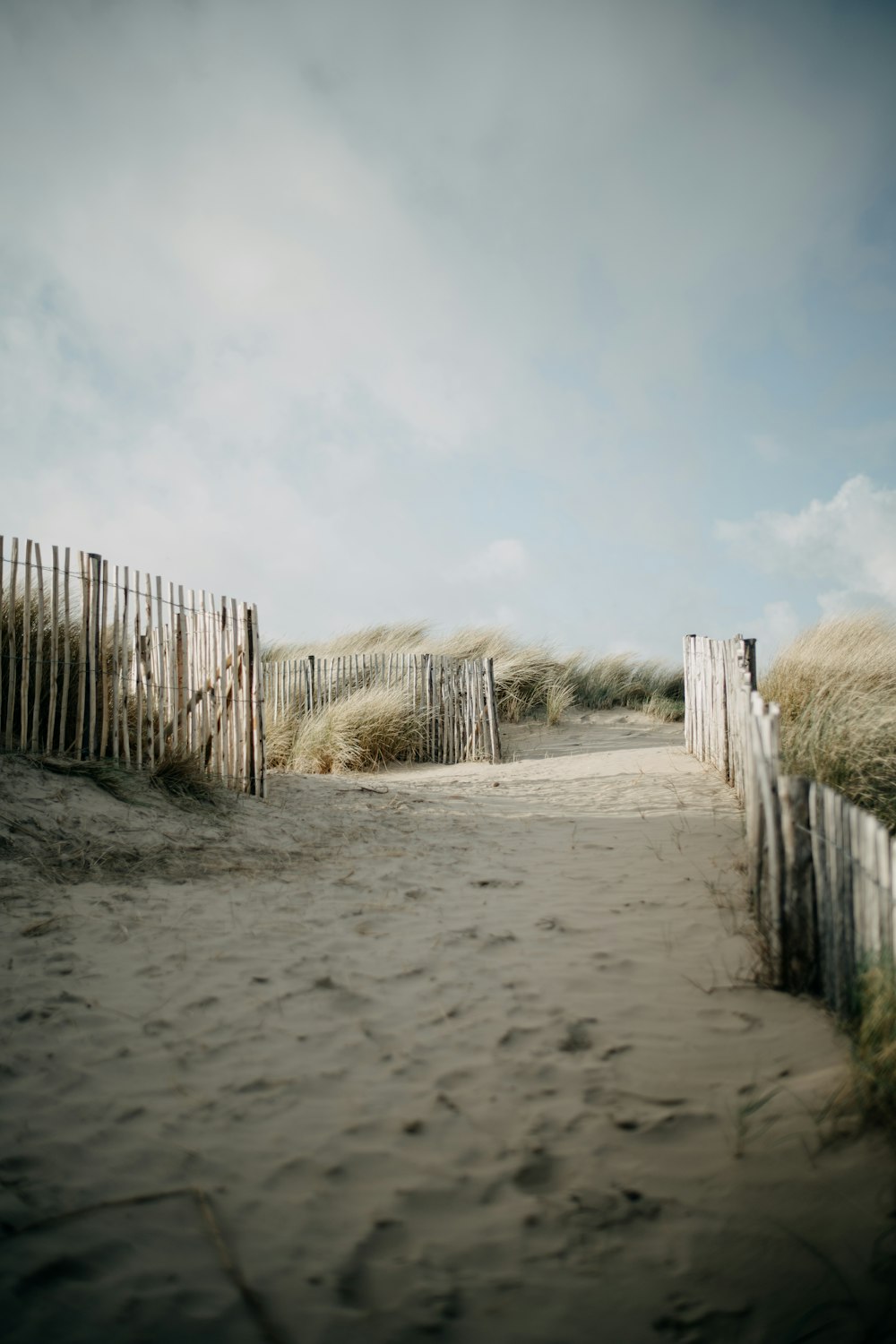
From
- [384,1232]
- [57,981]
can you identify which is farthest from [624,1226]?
[57,981]

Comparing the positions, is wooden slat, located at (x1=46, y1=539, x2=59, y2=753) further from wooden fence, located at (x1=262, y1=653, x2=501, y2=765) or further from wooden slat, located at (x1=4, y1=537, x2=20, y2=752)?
wooden fence, located at (x1=262, y1=653, x2=501, y2=765)

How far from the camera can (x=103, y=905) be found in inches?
150

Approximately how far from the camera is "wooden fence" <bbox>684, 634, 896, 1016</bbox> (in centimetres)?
217

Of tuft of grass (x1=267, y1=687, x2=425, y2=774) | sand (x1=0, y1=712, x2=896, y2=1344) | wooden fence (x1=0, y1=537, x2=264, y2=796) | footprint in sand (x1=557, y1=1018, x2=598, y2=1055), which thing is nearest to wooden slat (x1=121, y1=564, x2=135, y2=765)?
wooden fence (x1=0, y1=537, x2=264, y2=796)

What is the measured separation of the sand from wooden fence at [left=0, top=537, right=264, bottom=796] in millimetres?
1622

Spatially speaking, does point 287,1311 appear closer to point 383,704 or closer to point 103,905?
point 103,905

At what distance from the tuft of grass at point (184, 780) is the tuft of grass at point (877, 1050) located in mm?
4641

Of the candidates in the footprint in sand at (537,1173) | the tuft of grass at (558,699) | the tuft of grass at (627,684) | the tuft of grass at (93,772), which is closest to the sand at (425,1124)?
the footprint in sand at (537,1173)

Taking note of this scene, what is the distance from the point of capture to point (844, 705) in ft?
17.4

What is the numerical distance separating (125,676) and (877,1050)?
17.4 feet

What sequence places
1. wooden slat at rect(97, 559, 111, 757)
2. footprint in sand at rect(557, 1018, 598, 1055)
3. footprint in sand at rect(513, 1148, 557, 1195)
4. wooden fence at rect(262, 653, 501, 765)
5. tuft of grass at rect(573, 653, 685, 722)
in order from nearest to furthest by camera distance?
1. footprint in sand at rect(513, 1148, 557, 1195)
2. footprint in sand at rect(557, 1018, 598, 1055)
3. wooden slat at rect(97, 559, 111, 757)
4. wooden fence at rect(262, 653, 501, 765)
5. tuft of grass at rect(573, 653, 685, 722)

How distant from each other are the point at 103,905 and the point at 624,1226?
296 centimetres

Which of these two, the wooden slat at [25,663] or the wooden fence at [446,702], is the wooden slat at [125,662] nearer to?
the wooden slat at [25,663]

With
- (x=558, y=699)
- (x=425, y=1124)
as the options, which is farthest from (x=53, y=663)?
(x=558, y=699)
